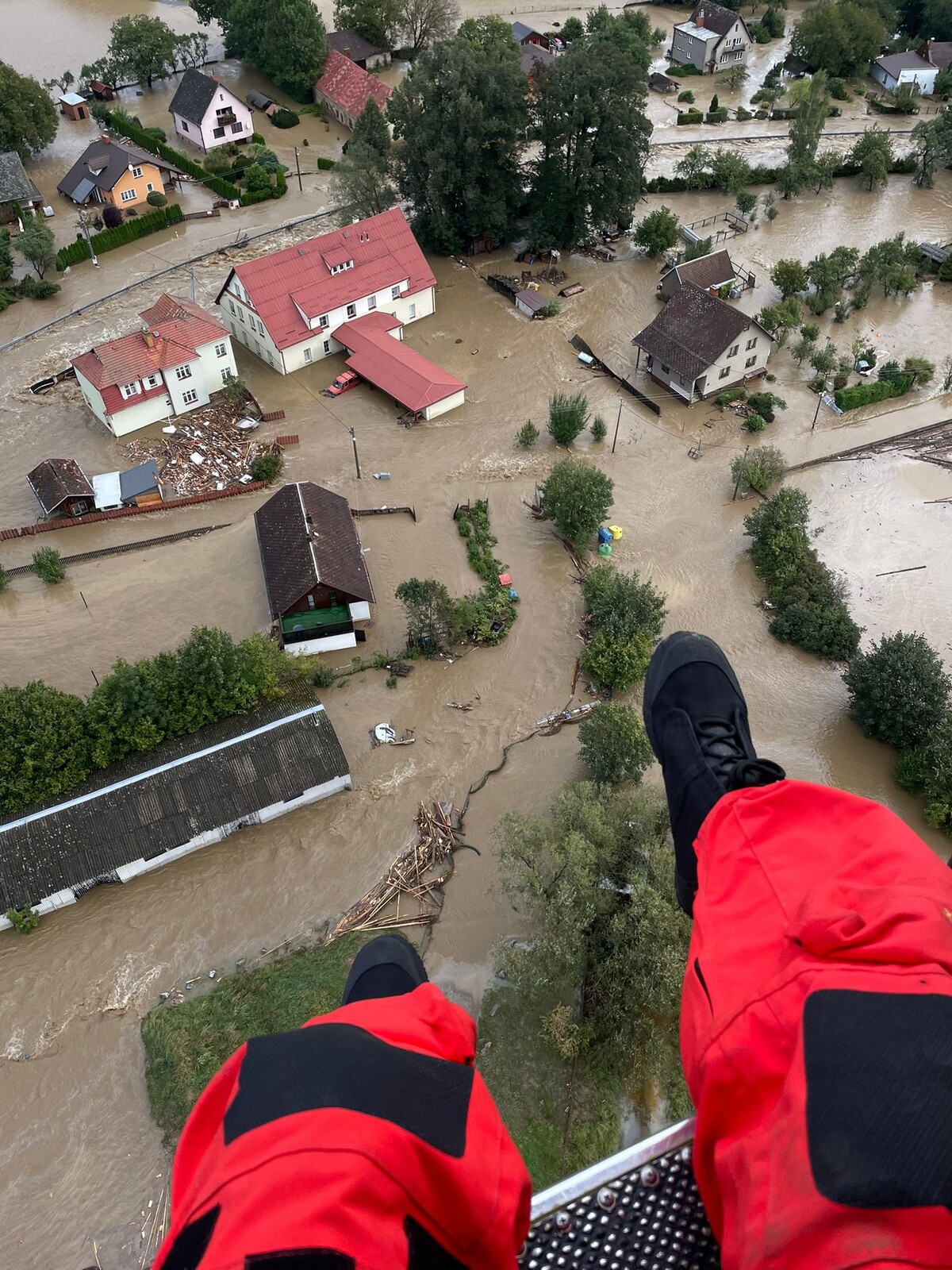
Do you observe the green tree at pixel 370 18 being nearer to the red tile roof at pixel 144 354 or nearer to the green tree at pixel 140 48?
the green tree at pixel 140 48

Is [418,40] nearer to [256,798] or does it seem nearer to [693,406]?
[693,406]

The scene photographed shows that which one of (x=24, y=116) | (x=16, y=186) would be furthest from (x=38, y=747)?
(x=24, y=116)

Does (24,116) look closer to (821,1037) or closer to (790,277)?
(790,277)

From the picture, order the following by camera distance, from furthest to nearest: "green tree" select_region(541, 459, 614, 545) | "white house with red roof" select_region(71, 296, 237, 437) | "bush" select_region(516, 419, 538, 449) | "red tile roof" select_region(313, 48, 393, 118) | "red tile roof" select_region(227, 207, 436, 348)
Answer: "red tile roof" select_region(313, 48, 393, 118), "red tile roof" select_region(227, 207, 436, 348), "bush" select_region(516, 419, 538, 449), "white house with red roof" select_region(71, 296, 237, 437), "green tree" select_region(541, 459, 614, 545)

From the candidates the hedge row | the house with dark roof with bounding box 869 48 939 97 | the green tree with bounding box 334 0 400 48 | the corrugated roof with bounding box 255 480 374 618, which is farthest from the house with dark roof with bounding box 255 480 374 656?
the house with dark roof with bounding box 869 48 939 97

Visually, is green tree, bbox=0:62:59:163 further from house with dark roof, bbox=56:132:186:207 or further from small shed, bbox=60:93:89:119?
small shed, bbox=60:93:89:119
